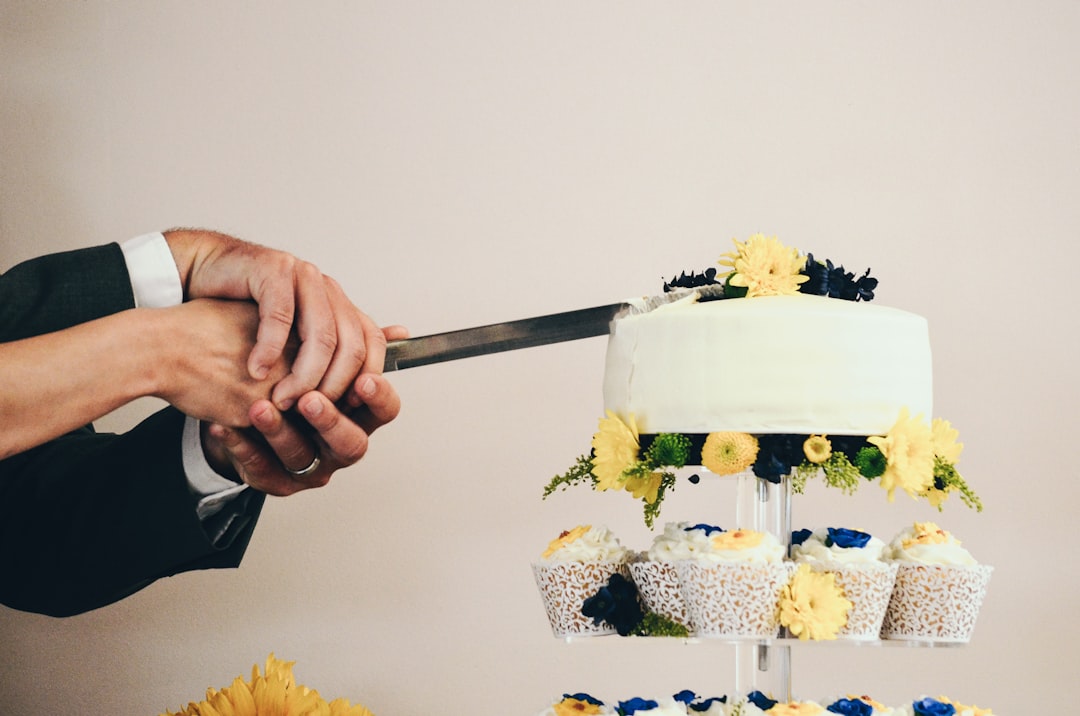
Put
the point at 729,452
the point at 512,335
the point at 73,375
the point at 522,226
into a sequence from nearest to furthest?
the point at 73,375, the point at 729,452, the point at 512,335, the point at 522,226

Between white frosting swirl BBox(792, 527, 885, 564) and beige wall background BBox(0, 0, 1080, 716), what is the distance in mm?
732

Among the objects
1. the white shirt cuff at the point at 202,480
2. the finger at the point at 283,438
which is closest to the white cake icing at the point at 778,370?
the finger at the point at 283,438

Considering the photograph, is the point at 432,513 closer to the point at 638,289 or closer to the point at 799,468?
the point at 638,289

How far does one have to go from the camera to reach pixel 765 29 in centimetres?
217

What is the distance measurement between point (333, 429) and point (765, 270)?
0.61 metres

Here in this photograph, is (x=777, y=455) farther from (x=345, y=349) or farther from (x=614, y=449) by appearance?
(x=345, y=349)

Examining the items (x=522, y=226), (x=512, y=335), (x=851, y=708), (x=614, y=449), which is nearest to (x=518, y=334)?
(x=512, y=335)

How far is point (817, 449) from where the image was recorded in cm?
124

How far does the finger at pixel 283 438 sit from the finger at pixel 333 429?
20 mm

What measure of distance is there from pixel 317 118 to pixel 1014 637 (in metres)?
1.75

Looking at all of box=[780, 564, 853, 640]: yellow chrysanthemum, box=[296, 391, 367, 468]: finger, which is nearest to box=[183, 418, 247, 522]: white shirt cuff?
box=[296, 391, 367, 468]: finger

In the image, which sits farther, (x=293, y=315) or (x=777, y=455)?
(x=293, y=315)

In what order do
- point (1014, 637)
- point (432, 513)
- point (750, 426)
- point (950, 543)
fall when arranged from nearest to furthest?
point (750, 426), point (950, 543), point (1014, 637), point (432, 513)

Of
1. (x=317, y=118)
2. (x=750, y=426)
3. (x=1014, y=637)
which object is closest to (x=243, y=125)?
(x=317, y=118)
